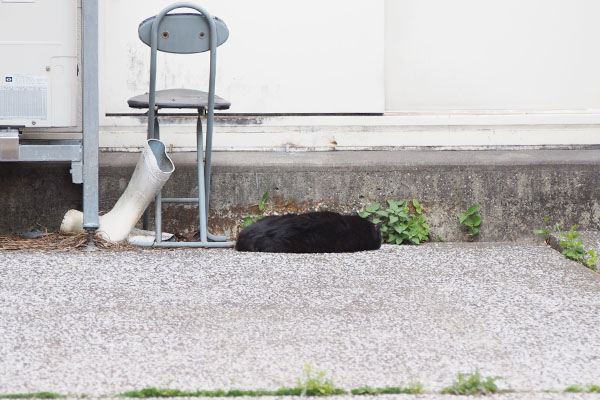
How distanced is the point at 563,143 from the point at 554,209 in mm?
547

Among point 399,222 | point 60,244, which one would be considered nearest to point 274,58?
point 399,222

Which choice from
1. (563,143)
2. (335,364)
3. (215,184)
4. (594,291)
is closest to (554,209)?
(563,143)

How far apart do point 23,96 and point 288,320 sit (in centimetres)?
222

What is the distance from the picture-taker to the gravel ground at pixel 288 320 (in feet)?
9.45

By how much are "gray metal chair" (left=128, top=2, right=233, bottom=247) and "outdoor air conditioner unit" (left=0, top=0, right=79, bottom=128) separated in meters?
0.38

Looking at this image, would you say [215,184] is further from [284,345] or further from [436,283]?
[284,345]

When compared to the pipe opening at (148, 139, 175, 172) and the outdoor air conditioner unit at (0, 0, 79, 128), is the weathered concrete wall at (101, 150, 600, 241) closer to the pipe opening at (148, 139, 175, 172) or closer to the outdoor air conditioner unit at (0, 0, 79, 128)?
the pipe opening at (148, 139, 175, 172)

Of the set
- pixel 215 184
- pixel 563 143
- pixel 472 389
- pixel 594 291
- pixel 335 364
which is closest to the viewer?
pixel 472 389

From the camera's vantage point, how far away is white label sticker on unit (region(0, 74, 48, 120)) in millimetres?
4840

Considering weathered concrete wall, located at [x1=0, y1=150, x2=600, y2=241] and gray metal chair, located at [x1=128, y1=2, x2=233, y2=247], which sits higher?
gray metal chair, located at [x1=128, y1=2, x2=233, y2=247]

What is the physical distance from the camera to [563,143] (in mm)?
5922

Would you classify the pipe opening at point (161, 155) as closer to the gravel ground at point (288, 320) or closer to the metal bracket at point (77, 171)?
the metal bracket at point (77, 171)

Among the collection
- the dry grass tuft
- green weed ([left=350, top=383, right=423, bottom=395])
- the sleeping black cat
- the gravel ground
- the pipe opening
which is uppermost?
the pipe opening

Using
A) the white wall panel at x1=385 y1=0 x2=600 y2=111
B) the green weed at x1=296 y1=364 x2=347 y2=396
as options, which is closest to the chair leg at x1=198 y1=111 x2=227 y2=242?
the white wall panel at x1=385 y1=0 x2=600 y2=111
